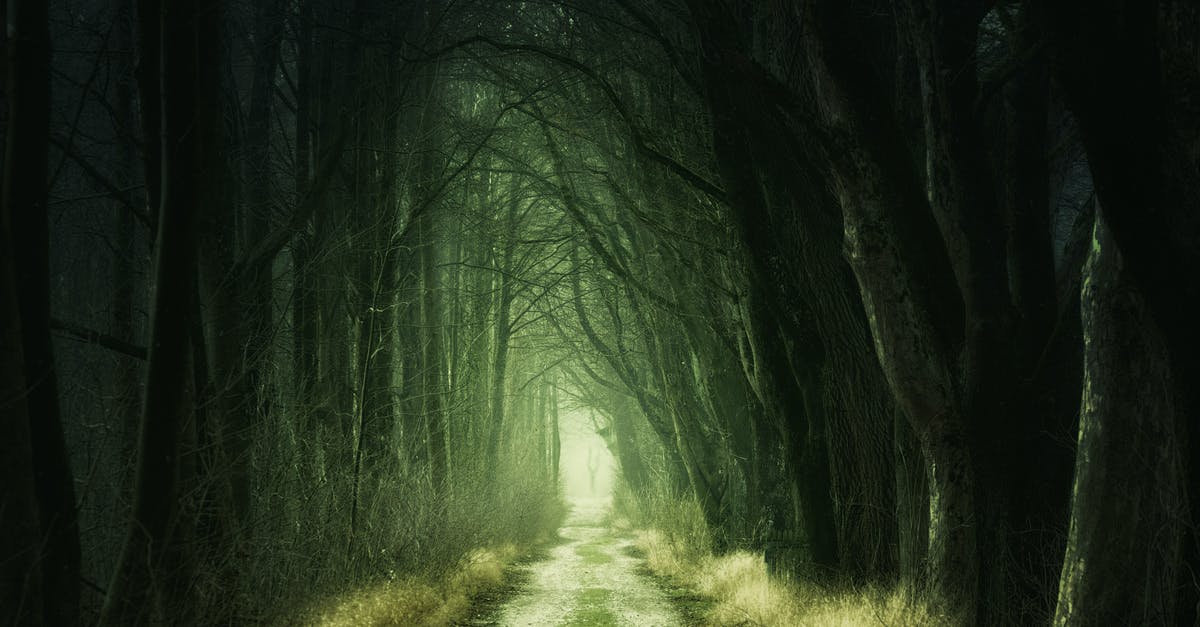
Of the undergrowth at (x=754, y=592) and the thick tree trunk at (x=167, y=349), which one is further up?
the thick tree trunk at (x=167, y=349)

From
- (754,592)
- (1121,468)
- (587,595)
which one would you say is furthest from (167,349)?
(587,595)

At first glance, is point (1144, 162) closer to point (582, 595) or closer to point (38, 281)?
point (38, 281)

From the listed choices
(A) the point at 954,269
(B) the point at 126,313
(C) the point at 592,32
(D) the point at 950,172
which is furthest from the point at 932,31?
(B) the point at 126,313

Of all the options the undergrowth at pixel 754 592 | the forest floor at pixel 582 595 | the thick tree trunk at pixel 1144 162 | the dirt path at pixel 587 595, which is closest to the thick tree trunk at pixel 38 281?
the thick tree trunk at pixel 1144 162

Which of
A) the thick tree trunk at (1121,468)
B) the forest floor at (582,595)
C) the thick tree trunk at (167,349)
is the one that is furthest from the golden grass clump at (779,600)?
the thick tree trunk at (167,349)

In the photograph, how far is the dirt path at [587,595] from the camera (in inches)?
352

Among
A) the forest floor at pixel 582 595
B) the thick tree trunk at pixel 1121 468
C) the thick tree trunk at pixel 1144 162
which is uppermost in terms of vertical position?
the thick tree trunk at pixel 1144 162

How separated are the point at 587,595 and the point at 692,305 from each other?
167 inches

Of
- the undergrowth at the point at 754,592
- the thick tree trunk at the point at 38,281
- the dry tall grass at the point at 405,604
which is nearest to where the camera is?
the thick tree trunk at the point at 38,281

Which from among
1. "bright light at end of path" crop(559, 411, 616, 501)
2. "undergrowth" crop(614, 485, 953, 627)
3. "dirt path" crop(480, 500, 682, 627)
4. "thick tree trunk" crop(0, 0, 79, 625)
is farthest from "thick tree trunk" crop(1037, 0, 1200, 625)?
"bright light at end of path" crop(559, 411, 616, 501)

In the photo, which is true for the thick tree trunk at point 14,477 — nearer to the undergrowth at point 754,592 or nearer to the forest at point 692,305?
the forest at point 692,305

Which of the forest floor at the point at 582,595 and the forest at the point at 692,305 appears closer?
the forest at the point at 692,305

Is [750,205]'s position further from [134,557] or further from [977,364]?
[134,557]

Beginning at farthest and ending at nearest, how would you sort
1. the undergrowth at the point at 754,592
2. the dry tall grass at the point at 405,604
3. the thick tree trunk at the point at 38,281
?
1. the dry tall grass at the point at 405,604
2. the undergrowth at the point at 754,592
3. the thick tree trunk at the point at 38,281
